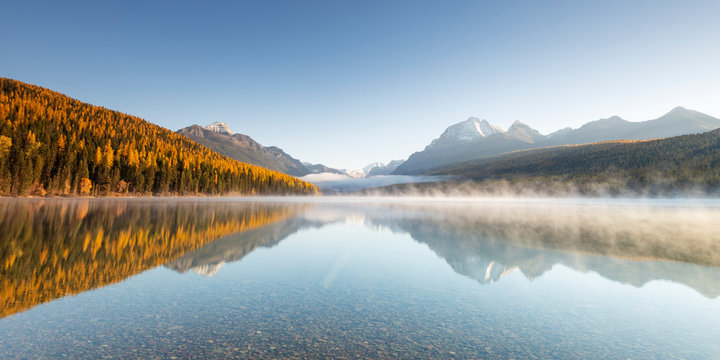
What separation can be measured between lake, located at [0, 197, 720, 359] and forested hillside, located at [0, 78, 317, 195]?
67473 millimetres

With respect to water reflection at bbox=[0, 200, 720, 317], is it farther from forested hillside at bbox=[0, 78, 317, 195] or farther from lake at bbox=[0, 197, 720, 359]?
forested hillside at bbox=[0, 78, 317, 195]

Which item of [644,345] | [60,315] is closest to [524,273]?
[644,345]

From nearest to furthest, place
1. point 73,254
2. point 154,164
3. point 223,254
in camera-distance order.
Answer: point 73,254
point 223,254
point 154,164

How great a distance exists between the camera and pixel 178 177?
101875mm

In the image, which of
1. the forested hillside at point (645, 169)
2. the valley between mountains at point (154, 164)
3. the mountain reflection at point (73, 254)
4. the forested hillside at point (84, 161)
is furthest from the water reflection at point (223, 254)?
the forested hillside at point (645, 169)

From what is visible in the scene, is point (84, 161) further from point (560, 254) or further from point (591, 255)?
point (591, 255)

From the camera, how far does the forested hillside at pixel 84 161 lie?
6550cm

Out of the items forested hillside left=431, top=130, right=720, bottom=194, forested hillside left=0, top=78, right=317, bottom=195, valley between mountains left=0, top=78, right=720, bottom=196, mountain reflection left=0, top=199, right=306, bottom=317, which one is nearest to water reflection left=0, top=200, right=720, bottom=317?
mountain reflection left=0, top=199, right=306, bottom=317

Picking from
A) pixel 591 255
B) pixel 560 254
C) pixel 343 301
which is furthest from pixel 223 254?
pixel 591 255

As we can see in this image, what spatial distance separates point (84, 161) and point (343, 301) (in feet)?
311

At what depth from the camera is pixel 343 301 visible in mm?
9656

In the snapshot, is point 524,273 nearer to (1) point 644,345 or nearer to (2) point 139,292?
(1) point 644,345

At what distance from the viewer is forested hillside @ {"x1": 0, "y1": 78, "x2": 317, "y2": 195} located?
2579 inches

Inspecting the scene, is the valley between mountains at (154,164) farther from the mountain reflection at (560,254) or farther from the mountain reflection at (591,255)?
the mountain reflection at (591,255)
